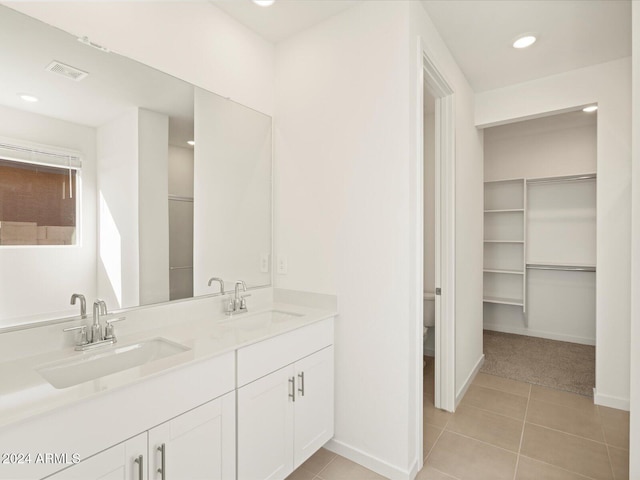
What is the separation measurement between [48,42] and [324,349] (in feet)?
6.19

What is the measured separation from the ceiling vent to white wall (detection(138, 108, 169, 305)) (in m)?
0.28

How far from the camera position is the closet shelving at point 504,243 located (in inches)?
165

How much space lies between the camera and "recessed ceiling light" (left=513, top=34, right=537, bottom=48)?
2.26m

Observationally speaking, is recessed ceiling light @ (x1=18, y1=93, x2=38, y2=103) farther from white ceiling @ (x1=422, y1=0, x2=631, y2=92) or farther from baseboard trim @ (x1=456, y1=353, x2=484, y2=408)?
baseboard trim @ (x1=456, y1=353, x2=484, y2=408)

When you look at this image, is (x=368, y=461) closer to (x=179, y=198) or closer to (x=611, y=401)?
(x=179, y=198)

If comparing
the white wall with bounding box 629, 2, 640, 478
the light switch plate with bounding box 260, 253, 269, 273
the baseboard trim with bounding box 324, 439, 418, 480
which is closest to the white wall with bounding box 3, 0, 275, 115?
the light switch plate with bounding box 260, 253, 269, 273

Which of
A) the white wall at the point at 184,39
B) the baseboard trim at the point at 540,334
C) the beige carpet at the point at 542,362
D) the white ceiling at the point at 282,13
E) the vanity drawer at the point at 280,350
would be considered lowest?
the beige carpet at the point at 542,362

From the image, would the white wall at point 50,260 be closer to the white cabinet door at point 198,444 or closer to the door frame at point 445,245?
the white cabinet door at point 198,444

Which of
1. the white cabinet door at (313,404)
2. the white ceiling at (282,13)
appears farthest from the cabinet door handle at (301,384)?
the white ceiling at (282,13)

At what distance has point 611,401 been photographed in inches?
100.0

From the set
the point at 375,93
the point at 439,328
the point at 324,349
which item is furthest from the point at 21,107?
the point at 439,328

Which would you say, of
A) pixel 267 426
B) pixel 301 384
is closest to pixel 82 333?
pixel 267 426

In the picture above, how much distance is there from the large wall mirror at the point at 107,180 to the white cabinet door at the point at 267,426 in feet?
2.25

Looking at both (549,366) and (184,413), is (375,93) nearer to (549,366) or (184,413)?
(184,413)
